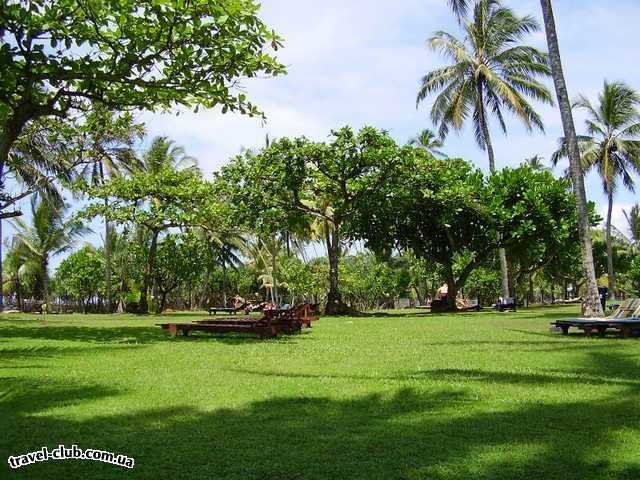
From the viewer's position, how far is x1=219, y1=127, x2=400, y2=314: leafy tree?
25.5 metres

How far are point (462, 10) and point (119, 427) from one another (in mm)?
18352

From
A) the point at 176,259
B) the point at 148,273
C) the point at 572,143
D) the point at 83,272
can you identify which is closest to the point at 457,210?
the point at 572,143

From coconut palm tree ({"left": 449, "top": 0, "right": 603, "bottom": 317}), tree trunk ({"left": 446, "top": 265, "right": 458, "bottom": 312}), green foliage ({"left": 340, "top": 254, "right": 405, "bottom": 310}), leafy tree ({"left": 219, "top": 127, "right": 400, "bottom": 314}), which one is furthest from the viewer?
green foliage ({"left": 340, "top": 254, "right": 405, "bottom": 310})

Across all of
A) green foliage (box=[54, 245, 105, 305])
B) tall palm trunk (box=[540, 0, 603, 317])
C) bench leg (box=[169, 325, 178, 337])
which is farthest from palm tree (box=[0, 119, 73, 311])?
green foliage (box=[54, 245, 105, 305])

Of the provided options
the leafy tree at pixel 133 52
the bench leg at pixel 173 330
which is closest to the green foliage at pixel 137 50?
the leafy tree at pixel 133 52

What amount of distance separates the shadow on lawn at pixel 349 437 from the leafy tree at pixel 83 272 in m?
48.8

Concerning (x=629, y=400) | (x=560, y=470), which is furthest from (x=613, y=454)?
(x=629, y=400)

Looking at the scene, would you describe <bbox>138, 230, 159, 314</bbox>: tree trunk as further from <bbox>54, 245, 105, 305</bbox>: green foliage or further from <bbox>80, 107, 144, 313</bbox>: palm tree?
<bbox>54, 245, 105, 305</bbox>: green foliage

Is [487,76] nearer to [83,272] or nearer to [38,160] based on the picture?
[38,160]

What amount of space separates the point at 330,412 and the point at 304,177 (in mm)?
20667

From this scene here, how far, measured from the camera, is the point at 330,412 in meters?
5.69

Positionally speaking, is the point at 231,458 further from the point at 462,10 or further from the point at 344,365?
the point at 462,10

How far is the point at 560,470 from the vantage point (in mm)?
4047

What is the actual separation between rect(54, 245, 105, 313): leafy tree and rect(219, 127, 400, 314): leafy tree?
2986cm
